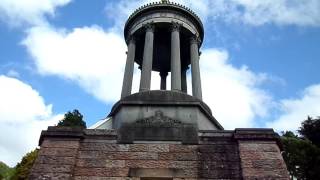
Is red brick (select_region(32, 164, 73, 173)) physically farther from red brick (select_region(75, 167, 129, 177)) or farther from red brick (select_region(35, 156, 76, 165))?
→ red brick (select_region(75, 167, 129, 177))

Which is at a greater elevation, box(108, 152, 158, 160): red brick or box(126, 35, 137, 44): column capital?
box(126, 35, 137, 44): column capital

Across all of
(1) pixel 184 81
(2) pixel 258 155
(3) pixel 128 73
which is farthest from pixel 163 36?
(2) pixel 258 155

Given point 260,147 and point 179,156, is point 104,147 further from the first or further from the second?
Result: point 260,147

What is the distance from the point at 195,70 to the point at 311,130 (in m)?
20.2

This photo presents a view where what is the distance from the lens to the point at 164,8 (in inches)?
785

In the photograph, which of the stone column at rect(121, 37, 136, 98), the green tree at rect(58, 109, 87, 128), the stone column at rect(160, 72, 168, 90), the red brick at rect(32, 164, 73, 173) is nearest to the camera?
the red brick at rect(32, 164, 73, 173)

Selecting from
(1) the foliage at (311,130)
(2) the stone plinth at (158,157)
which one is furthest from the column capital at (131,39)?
(1) the foliage at (311,130)

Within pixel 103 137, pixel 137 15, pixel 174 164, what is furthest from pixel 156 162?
pixel 137 15

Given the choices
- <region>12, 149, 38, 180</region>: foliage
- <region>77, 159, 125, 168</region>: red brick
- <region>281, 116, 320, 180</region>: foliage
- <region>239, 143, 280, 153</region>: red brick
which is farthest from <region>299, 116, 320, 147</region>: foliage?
<region>77, 159, 125, 168</region>: red brick

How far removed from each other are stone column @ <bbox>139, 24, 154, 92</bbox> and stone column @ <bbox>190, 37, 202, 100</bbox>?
214cm

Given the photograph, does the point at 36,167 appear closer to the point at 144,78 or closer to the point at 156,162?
the point at 156,162

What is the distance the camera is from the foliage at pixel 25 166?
2753 centimetres

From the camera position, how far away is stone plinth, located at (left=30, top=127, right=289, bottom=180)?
27.3 ft

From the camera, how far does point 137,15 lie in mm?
20094
